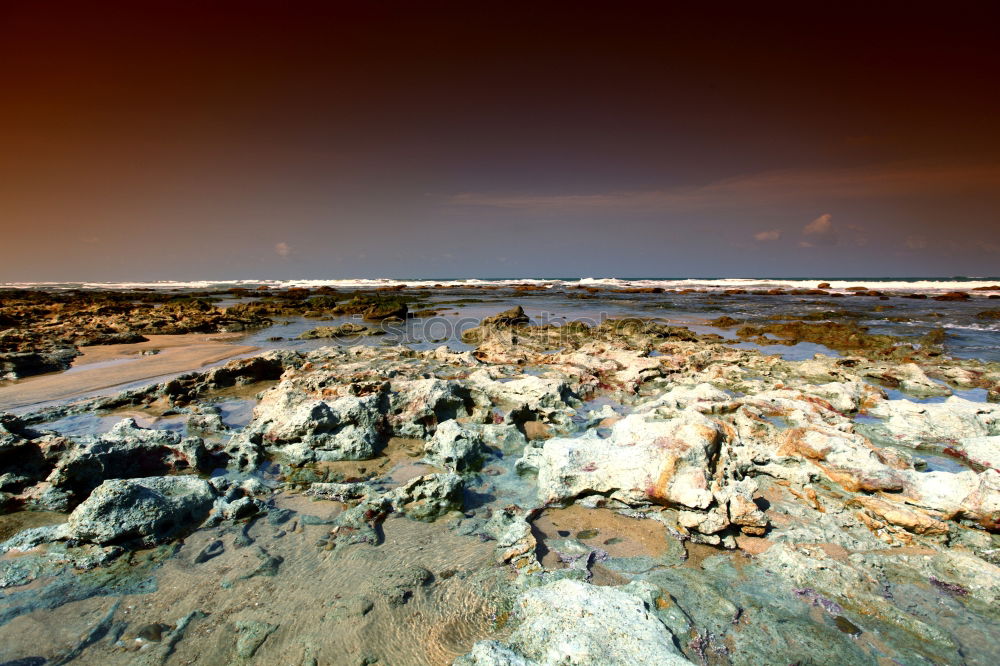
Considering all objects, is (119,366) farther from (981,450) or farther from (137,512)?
(981,450)

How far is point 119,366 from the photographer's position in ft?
33.1

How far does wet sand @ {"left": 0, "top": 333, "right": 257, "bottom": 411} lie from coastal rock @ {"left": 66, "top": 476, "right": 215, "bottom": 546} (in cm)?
596

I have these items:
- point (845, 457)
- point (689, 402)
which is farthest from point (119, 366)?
point (845, 457)

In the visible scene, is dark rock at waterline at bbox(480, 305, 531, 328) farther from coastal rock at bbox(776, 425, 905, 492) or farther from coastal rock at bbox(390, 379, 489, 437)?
coastal rock at bbox(776, 425, 905, 492)

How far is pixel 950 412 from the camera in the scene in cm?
552

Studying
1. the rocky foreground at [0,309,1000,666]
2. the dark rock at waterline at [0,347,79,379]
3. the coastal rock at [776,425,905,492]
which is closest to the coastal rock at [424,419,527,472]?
the rocky foreground at [0,309,1000,666]

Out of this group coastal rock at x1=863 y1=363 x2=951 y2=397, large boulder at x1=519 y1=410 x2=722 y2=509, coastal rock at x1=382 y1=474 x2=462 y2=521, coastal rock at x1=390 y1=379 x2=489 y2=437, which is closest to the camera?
large boulder at x1=519 y1=410 x2=722 y2=509

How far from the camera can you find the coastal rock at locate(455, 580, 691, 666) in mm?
2201

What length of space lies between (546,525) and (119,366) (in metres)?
11.6

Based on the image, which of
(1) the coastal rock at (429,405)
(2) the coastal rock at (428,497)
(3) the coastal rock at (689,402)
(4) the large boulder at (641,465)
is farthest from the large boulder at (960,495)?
(1) the coastal rock at (429,405)

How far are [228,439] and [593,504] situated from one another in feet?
15.0

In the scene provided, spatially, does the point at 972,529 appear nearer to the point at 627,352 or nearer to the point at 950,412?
the point at 950,412

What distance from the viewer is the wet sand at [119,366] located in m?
7.77

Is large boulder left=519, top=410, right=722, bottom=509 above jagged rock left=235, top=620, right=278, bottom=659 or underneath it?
above
